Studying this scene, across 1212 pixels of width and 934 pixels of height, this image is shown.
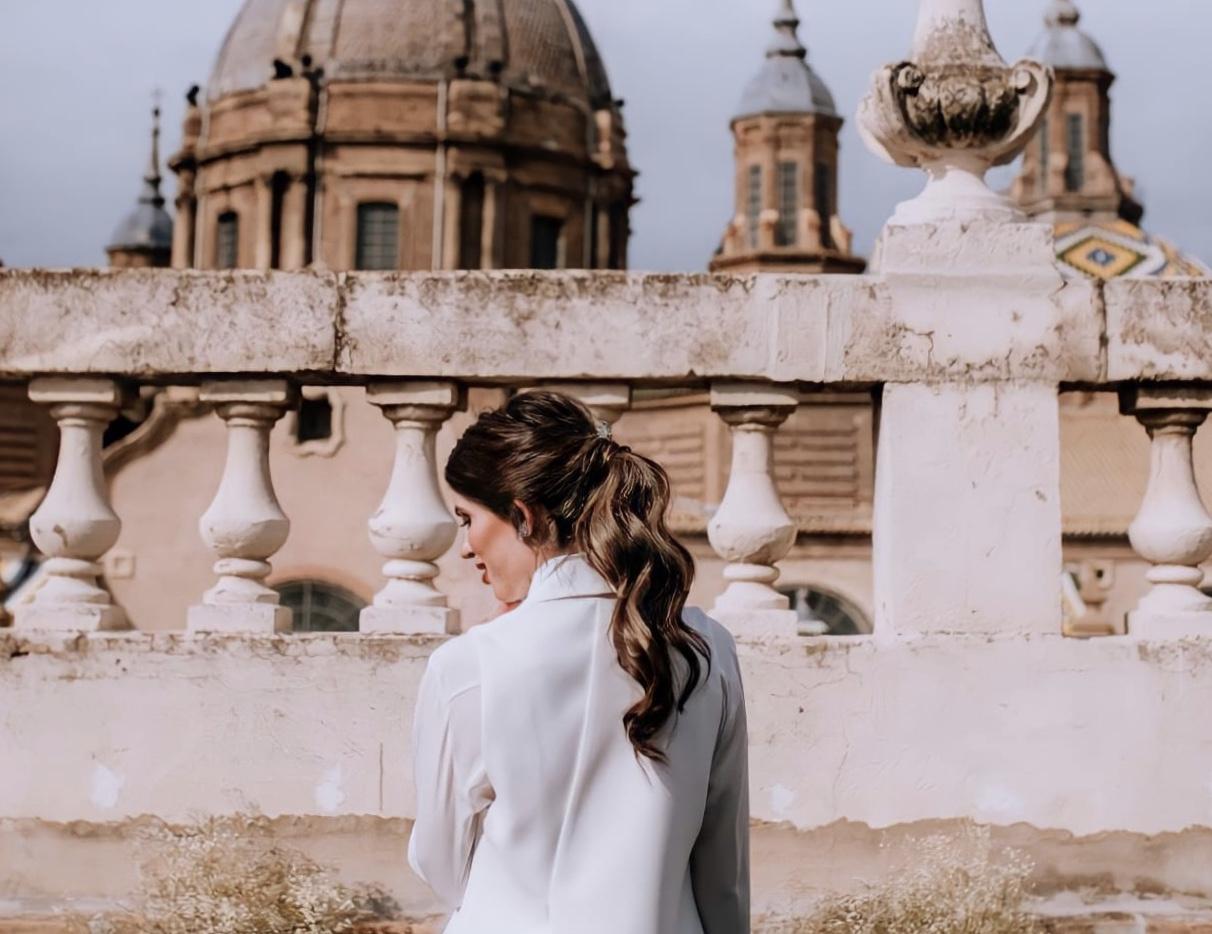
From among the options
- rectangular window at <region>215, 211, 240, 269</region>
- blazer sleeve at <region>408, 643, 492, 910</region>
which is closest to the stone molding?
blazer sleeve at <region>408, 643, 492, 910</region>

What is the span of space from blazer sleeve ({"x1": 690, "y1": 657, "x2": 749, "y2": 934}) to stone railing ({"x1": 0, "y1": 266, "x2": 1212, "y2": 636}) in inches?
81.0

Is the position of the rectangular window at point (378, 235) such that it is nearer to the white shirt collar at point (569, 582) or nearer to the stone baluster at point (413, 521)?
the stone baluster at point (413, 521)

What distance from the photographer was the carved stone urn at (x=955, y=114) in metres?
4.70

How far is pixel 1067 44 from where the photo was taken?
54.2 m

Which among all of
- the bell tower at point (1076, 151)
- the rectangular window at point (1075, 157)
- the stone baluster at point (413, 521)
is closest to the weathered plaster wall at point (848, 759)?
the stone baluster at point (413, 521)

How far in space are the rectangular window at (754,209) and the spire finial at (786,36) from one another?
17.6 feet

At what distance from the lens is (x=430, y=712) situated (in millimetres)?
2219

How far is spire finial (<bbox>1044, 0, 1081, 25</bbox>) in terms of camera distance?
180ft

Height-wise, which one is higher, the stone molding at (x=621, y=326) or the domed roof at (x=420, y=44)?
the domed roof at (x=420, y=44)

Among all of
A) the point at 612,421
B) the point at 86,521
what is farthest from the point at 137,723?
the point at 612,421

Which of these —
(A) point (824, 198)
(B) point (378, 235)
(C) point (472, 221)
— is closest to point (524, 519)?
(C) point (472, 221)

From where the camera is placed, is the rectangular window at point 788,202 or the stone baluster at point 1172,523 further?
the rectangular window at point 788,202

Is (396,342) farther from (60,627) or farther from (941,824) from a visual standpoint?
(941,824)

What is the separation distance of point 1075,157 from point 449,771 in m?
54.4
